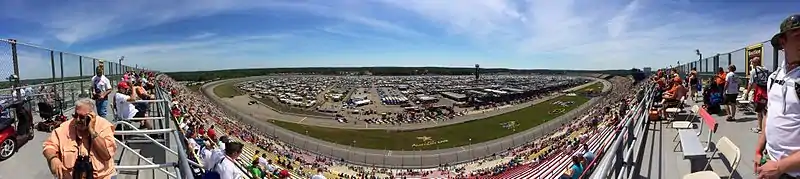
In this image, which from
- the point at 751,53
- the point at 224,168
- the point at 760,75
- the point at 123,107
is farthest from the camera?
the point at 751,53

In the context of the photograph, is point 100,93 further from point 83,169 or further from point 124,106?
point 83,169

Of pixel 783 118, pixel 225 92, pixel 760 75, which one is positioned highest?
pixel 760 75

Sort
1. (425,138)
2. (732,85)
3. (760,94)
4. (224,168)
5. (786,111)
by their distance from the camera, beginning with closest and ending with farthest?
1. (786,111)
2. (224,168)
3. (760,94)
4. (732,85)
5. (425,138)

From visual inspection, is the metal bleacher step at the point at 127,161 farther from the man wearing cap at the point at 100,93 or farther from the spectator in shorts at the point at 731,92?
the spectator in shorts at the point at 731,92

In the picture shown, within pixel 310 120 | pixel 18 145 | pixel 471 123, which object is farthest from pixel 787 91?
pixel 310 120

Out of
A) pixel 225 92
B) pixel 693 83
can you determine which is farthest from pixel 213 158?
pixel 225 92

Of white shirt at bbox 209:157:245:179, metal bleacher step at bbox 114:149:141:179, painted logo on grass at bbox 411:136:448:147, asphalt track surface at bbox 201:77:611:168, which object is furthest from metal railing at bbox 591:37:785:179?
Answer: painted logo on grass at bbox 411:136:448:147

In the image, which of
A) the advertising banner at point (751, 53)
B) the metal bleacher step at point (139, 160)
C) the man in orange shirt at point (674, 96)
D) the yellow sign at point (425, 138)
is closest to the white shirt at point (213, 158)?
the metal bleacher step at point (139, 160)
